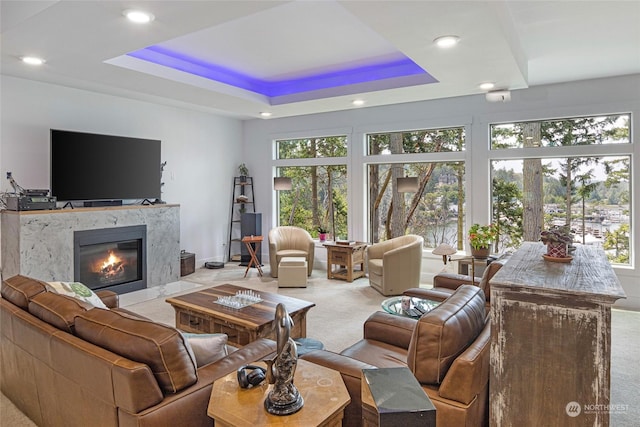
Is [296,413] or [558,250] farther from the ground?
[558,250]

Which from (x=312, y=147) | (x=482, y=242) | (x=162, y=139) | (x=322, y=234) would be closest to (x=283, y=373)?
(x=482, y=242)

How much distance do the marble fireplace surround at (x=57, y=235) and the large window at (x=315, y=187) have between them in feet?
8.22

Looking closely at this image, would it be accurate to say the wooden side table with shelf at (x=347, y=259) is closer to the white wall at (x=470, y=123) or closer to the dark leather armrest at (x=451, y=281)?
the white wall at (x=470, y=123)

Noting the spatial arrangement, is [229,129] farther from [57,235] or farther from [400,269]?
[400,269]

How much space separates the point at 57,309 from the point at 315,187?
5.36m

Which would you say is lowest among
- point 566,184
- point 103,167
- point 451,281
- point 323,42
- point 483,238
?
point 451,281

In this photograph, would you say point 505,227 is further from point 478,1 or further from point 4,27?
point 4,27

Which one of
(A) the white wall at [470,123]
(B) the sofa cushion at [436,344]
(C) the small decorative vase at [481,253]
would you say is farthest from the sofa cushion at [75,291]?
(A) the white wall at [470,123]

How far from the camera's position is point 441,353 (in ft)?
5.47

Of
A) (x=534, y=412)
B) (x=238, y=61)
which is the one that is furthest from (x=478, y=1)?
(x=238, y=61)

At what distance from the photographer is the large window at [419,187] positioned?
5754 mm

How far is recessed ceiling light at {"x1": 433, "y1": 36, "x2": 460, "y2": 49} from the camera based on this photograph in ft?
9.51

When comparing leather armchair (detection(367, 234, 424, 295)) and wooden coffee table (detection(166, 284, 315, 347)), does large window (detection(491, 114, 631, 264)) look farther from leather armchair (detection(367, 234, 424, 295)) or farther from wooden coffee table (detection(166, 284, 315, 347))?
wooden coffee table (detection(166, 284, 315, 347))

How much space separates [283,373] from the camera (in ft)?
4.55
